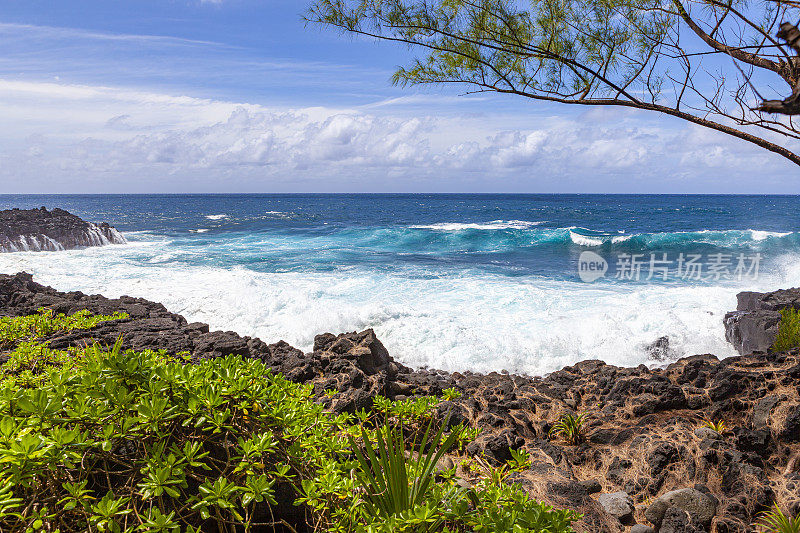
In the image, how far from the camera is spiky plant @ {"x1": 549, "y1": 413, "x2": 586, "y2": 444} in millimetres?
4133

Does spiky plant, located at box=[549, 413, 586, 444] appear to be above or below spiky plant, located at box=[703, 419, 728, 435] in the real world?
below

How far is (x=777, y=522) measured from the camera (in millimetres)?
2795

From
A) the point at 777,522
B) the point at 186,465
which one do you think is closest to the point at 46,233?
the point at 186,465

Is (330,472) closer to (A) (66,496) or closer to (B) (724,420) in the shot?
(A) (66,496)

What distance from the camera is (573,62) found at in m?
4.61

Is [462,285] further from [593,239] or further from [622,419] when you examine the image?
[593,239]

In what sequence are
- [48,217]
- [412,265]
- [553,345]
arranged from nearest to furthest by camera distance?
[553,345] → [412,265] → [48,217]

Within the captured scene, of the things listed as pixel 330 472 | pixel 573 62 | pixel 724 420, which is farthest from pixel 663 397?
pixel 330 472

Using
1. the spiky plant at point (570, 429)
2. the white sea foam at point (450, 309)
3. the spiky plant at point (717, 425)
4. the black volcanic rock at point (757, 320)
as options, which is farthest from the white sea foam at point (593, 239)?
the spiky plant at point (570, 429)

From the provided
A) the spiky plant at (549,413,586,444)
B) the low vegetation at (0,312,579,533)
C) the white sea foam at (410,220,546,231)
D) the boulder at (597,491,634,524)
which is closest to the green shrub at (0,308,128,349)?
the low vegetation at (0,312,579,533)

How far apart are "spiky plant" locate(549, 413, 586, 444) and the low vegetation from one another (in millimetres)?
2332

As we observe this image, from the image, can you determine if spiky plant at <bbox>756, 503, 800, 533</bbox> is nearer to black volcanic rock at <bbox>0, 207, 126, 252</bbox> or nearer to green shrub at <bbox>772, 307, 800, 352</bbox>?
green shrub at <bbox>772, 307, 800, 352</bbox>

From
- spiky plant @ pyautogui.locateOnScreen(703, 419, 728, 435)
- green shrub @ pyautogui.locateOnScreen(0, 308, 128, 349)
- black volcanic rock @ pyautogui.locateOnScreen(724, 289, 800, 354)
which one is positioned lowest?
spiky plant @ pyautogui.locateOnScreen(703, 419, 728, 435)

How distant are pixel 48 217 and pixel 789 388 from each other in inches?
1120
